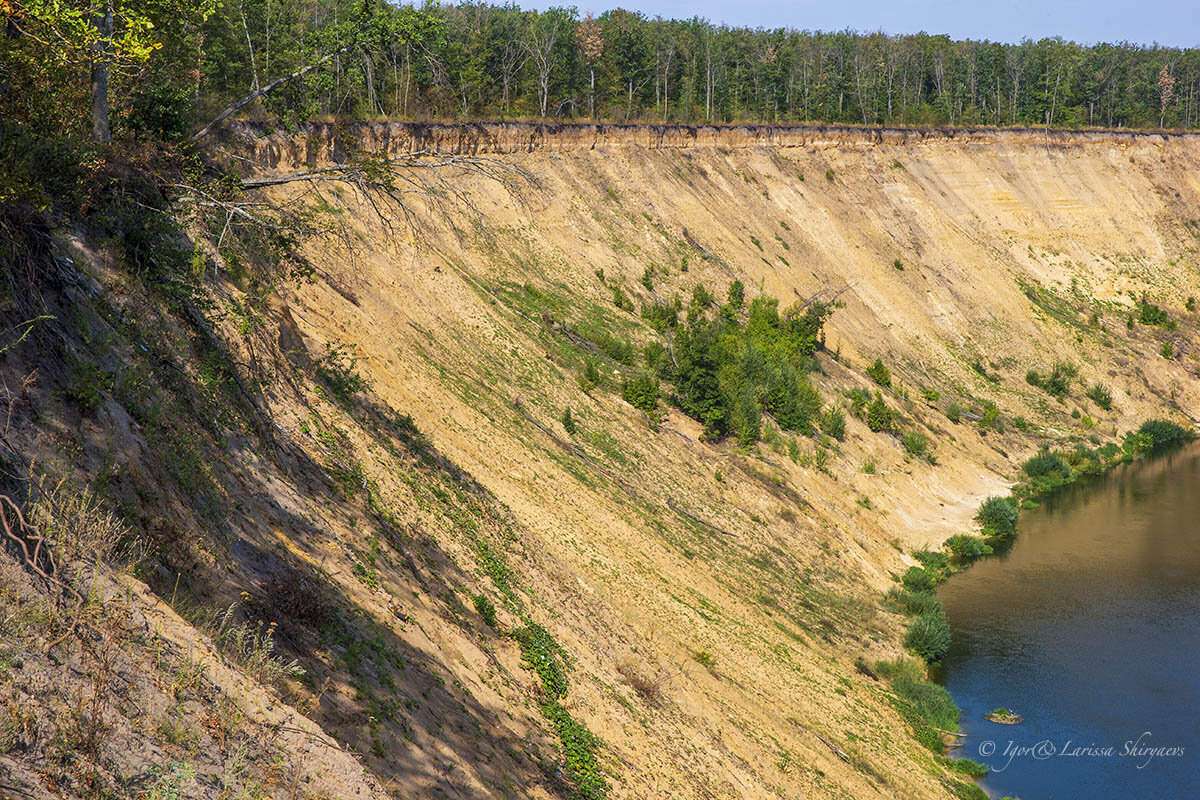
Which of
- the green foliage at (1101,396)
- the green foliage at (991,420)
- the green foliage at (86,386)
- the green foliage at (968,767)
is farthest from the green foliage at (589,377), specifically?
the green foliage at (1101,396)

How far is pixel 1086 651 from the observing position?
31812 millimetres

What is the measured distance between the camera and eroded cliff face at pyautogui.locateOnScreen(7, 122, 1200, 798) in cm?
1430

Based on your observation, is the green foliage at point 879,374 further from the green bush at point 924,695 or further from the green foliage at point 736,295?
the green bush at point 924,695

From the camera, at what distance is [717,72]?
8544 centimetres

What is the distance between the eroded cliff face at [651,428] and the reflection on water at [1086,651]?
2.78 meters

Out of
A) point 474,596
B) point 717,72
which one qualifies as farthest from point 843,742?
point 717,72

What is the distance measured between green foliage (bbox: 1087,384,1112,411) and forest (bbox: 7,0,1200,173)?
30.0 meters

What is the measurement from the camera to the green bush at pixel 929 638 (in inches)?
1231

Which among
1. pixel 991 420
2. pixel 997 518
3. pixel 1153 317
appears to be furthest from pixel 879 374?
pixel 1153 317

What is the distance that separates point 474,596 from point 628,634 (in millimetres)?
5293

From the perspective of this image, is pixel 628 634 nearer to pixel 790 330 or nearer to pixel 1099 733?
pixel 1099 733

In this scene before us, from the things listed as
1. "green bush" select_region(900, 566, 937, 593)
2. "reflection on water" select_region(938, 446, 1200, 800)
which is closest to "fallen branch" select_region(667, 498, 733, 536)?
"green bush" select_region(900, 566, 937, 593)

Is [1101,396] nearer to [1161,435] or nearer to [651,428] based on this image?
[1161,435]

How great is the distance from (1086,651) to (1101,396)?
32.8 metres
